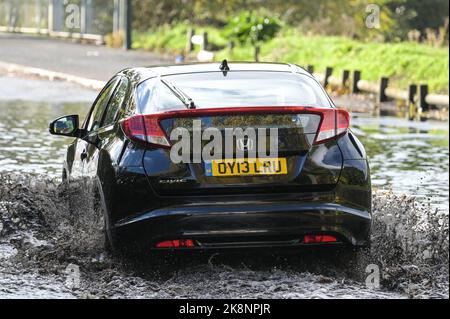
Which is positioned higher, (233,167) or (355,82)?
(233,167)

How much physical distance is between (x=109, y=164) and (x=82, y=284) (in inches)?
30.5

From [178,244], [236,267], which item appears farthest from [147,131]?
[236,267]

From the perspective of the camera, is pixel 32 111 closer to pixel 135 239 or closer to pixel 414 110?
pixel 414 110

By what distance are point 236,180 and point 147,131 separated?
639 millimetres

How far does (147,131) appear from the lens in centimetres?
766

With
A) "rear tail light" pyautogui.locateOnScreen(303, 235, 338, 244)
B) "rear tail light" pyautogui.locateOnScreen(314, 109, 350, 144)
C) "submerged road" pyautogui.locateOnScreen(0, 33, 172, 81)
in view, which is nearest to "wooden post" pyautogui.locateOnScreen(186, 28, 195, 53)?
"submerged road" pyautogui.locateOnScreen(0, 33, 172, 81)

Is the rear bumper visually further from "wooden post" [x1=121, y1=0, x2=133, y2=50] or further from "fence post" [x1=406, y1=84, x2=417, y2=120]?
"wooden post" [x1=121, y1=0, x2=133, y2=50]

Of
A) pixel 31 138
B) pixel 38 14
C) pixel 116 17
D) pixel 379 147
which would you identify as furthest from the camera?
pixel 38 14

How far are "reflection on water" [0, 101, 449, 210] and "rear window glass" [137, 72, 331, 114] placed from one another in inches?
151

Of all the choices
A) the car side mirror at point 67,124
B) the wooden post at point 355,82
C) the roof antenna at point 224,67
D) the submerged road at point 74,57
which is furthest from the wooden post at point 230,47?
the roof antenna at point 224,67

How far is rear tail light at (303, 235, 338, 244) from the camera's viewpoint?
7.59 m

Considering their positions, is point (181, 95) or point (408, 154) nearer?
point (181, 95)

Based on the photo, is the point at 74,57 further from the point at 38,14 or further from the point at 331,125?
the point at 331,125

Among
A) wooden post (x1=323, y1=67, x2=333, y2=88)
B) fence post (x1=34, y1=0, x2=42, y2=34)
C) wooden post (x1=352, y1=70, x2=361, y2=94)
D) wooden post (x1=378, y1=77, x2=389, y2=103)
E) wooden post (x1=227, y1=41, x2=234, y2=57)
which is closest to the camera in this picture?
wooden post (x1=378, y1=77, x2=389, y2=103)
